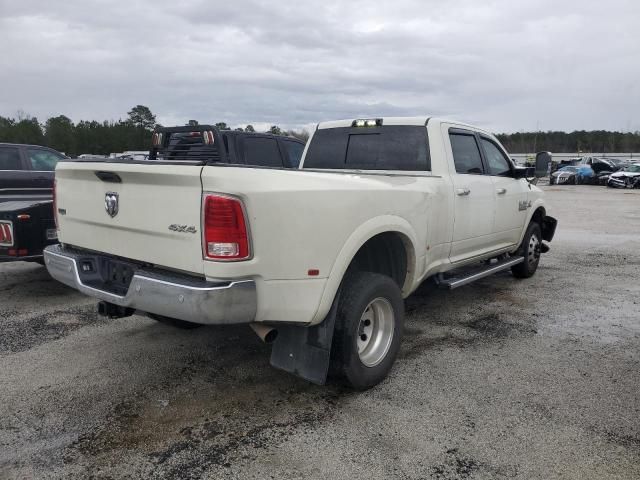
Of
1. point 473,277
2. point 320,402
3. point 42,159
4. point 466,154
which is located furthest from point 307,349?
point 42,159

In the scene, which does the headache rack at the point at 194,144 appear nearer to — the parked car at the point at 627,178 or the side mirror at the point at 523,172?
the side mirror at the point at 523,172

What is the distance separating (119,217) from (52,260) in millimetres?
848

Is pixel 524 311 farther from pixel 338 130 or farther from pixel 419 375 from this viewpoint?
pixel 338 130

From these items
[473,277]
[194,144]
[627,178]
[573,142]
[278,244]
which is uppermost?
[573,142]

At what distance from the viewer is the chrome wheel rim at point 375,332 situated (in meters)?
3.66

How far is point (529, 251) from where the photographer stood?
6840 millimetres

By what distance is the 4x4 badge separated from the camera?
3268 mm

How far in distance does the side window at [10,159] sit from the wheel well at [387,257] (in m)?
6.72

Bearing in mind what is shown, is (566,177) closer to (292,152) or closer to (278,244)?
(292,152)

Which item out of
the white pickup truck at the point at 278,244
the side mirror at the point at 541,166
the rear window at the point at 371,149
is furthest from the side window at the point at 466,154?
the side mirror at the point at 541,166

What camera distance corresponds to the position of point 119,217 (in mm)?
3250

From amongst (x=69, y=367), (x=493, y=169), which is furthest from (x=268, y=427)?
(x=493, y=169)

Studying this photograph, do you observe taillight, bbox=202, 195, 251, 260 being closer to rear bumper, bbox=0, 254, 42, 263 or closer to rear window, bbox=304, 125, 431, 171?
rear window, bbox=304, 125, 431, 171

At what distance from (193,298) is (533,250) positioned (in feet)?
18.0
